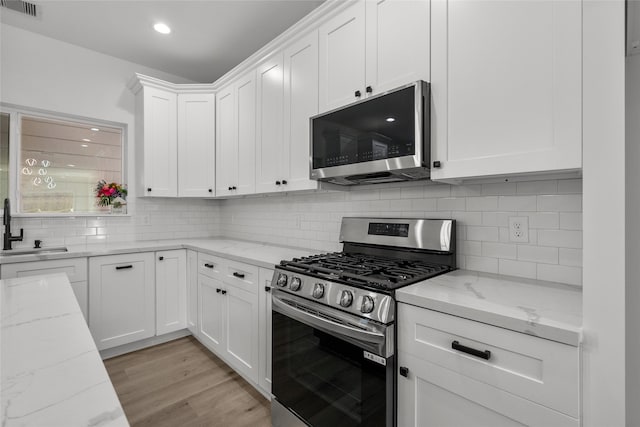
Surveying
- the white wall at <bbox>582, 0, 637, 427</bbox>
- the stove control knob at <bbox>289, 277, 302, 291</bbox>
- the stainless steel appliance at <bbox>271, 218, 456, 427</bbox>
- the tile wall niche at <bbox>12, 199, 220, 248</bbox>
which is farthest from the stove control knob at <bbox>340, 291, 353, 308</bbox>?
the tile wall niche at <bbox>12, 199, 220, 248</bbox>

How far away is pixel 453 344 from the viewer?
1.10m

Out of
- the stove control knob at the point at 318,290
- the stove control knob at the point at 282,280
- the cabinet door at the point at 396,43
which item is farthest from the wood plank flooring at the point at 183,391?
the cabinet door at the point at 396,43

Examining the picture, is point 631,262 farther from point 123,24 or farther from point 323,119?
point 123,24

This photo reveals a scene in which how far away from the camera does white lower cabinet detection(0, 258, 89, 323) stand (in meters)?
2.25

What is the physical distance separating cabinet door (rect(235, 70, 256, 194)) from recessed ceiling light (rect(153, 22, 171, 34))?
70cm

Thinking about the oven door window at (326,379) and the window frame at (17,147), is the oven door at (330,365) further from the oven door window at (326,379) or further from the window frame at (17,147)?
the window frame at (17,147)

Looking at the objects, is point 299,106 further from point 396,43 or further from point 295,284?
point 295,284

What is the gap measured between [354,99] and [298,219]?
1206mm

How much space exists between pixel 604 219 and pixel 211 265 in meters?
2.42

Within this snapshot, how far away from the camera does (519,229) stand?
4.97 feet

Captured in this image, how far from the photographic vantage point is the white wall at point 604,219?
863 mm

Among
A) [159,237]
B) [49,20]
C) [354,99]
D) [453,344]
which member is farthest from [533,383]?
[49,20]

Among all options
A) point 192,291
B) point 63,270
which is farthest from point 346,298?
point 63,270

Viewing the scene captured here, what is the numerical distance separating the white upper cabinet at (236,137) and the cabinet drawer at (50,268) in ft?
4.21
